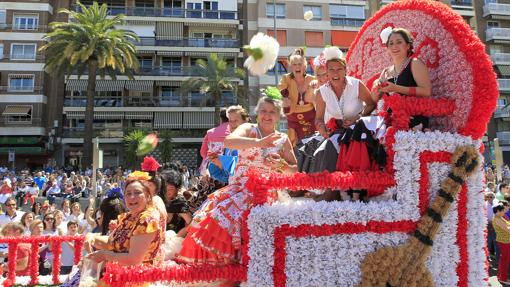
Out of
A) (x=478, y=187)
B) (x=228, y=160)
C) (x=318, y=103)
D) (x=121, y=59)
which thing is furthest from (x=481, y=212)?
(x=121, y=59)

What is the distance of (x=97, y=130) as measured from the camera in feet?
123

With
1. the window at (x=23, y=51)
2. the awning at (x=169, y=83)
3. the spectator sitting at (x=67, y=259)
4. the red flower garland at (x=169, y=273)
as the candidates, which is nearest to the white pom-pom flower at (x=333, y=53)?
the red flower garland at (x=169, y=273)

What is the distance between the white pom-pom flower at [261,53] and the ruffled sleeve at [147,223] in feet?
4.74

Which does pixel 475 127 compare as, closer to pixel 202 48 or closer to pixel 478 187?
pixel 478 187

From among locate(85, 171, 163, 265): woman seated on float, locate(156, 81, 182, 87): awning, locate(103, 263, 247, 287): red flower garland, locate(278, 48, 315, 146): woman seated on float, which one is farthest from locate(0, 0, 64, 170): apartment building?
locate(103, 263, 247, 287): red flower garland

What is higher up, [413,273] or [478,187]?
[478,187]

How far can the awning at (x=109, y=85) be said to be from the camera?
125ft

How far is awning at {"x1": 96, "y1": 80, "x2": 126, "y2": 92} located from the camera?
125 ft

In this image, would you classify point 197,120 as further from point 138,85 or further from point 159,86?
point 138,85

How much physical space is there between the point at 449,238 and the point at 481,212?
399mm

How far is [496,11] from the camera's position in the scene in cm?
4159

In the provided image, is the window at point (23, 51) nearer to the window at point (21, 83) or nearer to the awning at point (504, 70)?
the window at point (21, 83)

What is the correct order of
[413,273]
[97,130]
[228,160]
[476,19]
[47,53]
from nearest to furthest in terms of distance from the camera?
[413,273] < [228,160] < [47,53] < [97,130] < [476,19]

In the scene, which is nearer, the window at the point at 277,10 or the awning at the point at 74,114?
the awning at the point at 74,114
